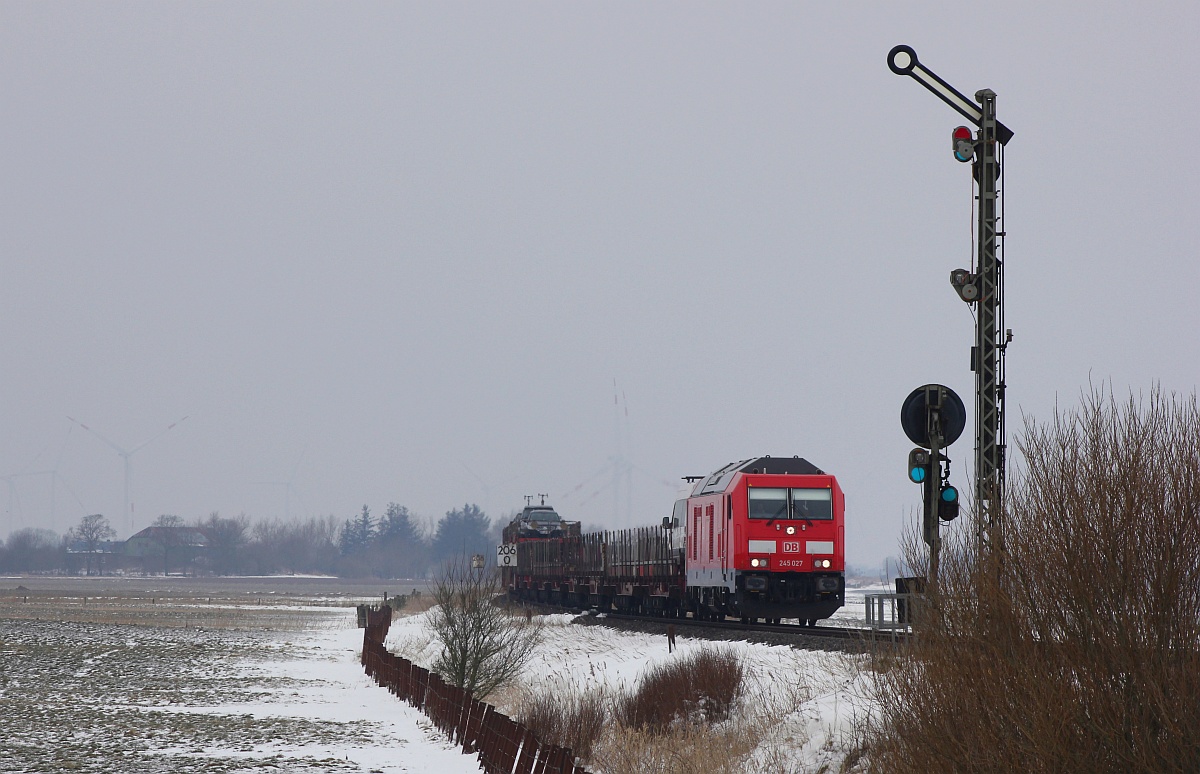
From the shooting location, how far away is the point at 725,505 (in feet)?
108

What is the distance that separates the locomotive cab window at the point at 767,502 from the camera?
32.0m

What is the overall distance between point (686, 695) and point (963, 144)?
9.04 m

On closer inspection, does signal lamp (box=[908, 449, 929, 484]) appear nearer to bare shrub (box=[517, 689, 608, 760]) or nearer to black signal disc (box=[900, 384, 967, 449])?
black signal disc (box=[900, 384, 967, 449])

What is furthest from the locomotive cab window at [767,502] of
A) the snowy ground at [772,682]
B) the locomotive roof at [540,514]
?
the locomotive roof at [540,514]

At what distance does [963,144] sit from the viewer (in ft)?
47.1

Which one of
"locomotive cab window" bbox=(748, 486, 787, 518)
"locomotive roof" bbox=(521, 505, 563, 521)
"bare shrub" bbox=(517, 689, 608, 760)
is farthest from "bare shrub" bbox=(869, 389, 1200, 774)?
"locomotive roof" bbox=(521, 505, 563, 521)

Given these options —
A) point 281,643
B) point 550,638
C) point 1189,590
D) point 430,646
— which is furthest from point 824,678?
point 281,643

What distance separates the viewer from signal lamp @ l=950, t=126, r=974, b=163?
1435 centimetres

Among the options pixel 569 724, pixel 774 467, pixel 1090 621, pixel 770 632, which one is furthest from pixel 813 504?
pixel 1090 621

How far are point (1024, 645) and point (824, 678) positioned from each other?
10281mm

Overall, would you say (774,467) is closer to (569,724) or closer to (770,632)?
(770,632)

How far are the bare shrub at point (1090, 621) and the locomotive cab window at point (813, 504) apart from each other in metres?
23.5

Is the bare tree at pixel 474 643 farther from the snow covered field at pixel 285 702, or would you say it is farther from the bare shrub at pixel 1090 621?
the bare shrub at pixel 1090 621

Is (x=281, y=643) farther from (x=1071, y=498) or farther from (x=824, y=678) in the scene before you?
(x=1071, y=498)
